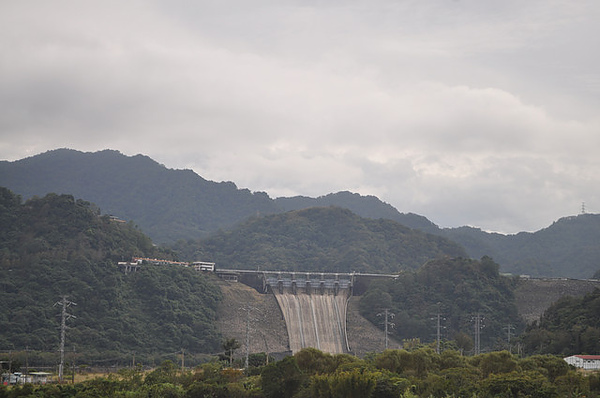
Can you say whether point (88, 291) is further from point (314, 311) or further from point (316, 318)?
point (314, 311)

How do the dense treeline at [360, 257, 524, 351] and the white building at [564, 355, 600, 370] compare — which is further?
the dense treeline at [360, 257, 524, 351]

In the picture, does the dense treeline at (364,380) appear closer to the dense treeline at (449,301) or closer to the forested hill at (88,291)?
the forested hill at (88,291)

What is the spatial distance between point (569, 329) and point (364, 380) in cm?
6454

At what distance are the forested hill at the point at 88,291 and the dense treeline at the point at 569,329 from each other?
51478 mm

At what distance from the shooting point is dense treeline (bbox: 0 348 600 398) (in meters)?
60.3

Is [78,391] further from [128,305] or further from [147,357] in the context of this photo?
[128,305]

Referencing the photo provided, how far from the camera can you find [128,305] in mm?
133375

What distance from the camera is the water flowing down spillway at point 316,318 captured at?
5576 inches

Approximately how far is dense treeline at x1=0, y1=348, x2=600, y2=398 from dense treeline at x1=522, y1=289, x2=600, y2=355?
31032mm

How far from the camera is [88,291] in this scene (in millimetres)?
128250

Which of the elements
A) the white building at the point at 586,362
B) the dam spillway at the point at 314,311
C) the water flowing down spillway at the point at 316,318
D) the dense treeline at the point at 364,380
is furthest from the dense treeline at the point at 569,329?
the dam spillway at the point at 314,311

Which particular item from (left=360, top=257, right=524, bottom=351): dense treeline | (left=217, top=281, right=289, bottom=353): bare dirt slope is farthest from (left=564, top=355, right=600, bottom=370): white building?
(left=217, top=281, right=289, bottom=353): bare dirt slope

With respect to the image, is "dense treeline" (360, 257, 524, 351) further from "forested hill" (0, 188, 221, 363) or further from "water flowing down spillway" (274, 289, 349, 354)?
"forested hill" (0, 188, 221, 363)

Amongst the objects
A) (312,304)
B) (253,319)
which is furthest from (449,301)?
(253,319)
